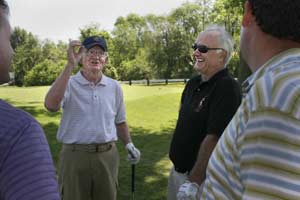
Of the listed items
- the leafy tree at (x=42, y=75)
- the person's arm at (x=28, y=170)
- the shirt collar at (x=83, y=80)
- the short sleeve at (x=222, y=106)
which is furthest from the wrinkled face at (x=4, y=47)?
the leafy tree at (x=42, y=75)

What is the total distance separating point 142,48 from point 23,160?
63.2 metres

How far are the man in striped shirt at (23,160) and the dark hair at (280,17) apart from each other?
85cm

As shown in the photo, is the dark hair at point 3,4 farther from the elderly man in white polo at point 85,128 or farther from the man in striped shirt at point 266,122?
the elderly man in white polo at point 85,128

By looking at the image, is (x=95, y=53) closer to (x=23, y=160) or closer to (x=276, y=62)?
(x=276, y=62)

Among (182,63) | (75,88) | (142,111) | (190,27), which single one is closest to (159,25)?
(190,27)

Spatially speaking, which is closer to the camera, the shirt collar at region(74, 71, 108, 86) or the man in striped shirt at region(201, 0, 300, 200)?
the man in striped shirt at region(201, 0, 300, 200)

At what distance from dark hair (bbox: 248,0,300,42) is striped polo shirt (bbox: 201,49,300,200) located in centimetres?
9

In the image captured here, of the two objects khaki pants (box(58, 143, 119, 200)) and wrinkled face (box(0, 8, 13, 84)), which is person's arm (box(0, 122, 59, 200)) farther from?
khaki pants (box(58, 143, 119, 200))

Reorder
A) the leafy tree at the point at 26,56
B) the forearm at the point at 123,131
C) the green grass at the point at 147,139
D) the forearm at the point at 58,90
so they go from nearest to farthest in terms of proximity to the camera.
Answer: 1. the forearm at the point at 58,90
2. the forearm at the point at 123,131
3. the green grass at the point at 147,139
4. the leafy tree at the point at 26,56

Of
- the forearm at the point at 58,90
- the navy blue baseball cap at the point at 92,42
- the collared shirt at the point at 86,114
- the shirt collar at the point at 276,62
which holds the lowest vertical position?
the collared shirt at the point at 86,114

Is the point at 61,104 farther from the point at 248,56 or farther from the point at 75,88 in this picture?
the point at 248,56

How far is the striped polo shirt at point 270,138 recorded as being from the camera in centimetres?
123

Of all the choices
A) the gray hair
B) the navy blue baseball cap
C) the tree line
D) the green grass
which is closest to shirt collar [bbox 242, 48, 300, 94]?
the gray hair

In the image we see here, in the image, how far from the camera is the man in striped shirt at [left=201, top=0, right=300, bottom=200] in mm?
1236
